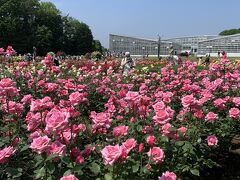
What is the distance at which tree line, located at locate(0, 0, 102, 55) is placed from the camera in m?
64.9

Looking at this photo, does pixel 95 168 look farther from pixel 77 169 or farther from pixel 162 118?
pixel 162 118

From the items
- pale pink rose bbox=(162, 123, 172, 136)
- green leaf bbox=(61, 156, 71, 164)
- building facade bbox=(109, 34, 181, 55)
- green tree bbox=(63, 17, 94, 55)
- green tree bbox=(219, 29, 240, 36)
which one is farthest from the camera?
green tree bbox=(219, 29, 240, 36)

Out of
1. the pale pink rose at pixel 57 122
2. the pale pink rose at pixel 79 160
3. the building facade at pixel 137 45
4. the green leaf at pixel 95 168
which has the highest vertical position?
the pale pink rose at pixel 57 122

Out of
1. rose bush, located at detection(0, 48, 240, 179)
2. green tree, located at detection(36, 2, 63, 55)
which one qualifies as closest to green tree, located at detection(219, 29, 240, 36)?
green tree, located at detection(36, 2, 63, 55)

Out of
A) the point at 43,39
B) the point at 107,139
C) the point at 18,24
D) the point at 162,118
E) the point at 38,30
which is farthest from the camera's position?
the point at 38,30

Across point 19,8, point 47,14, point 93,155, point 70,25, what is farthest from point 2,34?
point 93,155

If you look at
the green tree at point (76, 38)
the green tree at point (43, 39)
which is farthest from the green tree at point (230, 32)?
the green tree at point (43, 39)

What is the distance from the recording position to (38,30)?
68.6 meters

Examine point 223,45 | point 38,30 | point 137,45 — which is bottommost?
point 137,45

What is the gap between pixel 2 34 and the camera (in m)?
63.3

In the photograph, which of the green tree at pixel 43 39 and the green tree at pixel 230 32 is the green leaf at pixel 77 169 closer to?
the green tree at pixel 43 39

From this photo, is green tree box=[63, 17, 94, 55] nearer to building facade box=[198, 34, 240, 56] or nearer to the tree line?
the tree line

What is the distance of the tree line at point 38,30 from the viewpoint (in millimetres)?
64938

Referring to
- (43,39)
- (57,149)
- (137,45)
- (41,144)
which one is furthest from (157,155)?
(137,45)
